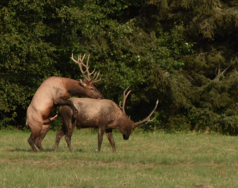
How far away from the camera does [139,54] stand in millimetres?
23781

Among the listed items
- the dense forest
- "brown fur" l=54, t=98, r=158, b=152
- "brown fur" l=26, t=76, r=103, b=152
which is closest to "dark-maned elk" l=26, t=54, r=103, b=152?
"brown fur" l=26, t=76, r=103, b=152

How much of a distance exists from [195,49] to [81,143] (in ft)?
36.4

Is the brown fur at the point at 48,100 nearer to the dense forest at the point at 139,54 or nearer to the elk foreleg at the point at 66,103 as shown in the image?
the elk foreleg at the point at 66,103

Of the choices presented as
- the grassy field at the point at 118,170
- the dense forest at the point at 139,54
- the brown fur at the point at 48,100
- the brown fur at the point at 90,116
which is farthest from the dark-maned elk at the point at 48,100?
the dense forest at the point at 139,54

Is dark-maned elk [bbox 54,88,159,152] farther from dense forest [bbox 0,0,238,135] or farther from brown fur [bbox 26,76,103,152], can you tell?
dense forest [bbox 0,0,238,135]

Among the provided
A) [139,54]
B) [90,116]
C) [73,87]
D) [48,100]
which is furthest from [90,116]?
[139,54]

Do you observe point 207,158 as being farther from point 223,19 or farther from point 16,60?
point 223,19

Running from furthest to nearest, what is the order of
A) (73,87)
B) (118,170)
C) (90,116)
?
(90,116), (73,87), (118,170)

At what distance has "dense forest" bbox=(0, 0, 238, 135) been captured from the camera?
21703 mm

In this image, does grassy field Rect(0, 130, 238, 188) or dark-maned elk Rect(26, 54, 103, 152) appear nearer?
grassy field Rect(0, 130, 238, 188)

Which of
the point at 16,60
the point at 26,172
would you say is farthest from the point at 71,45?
the point at 26,172

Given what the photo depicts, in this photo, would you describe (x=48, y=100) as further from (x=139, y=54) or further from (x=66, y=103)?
(x=139, y=54)

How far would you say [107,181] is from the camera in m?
9.12

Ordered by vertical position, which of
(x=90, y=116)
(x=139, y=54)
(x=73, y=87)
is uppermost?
(x=139, y=54)
